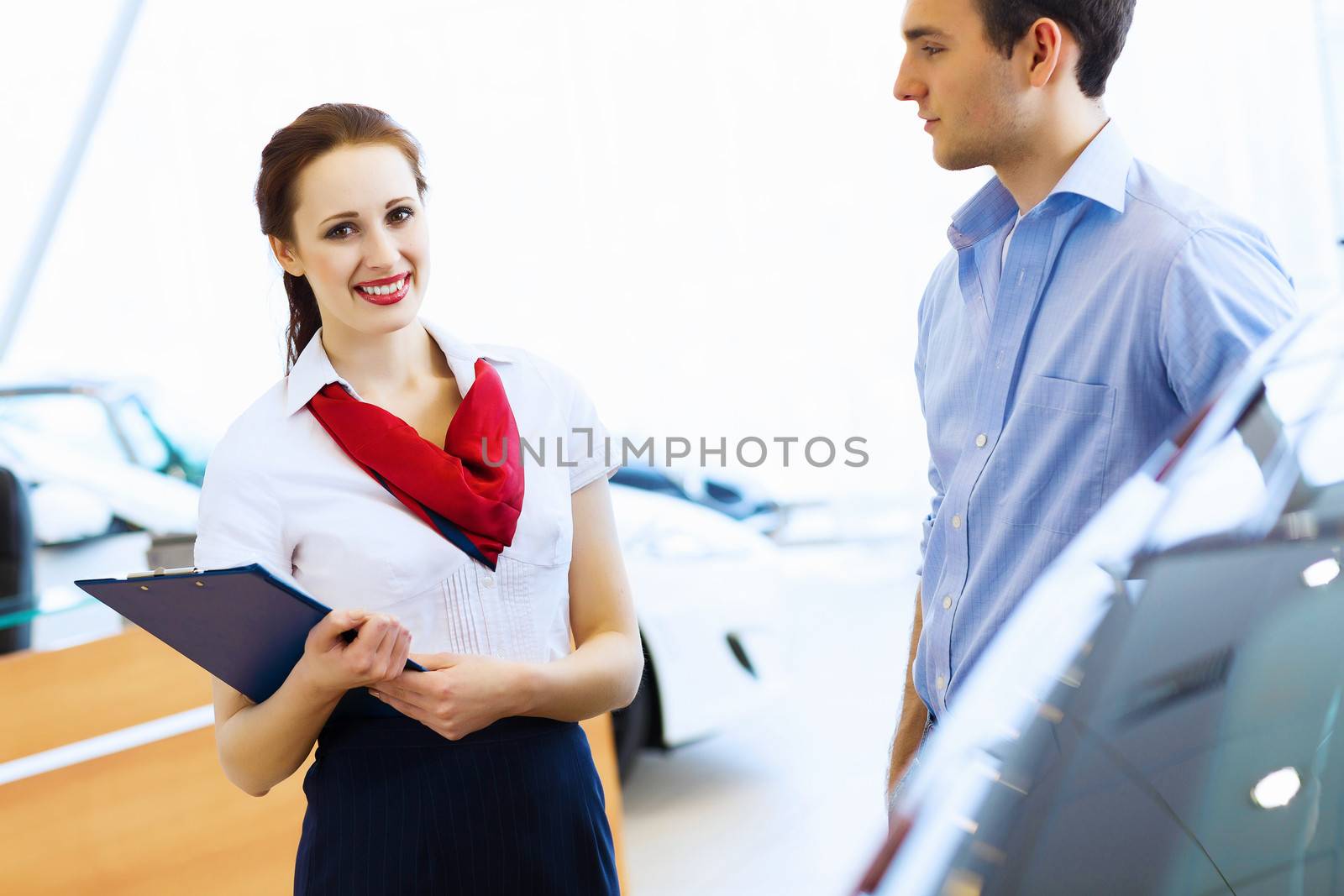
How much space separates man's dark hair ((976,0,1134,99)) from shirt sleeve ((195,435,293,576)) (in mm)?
871

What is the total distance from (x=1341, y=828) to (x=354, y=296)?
945mm

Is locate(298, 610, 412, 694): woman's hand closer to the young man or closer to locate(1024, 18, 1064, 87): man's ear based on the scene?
the young man

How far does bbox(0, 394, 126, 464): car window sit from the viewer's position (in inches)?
95.6

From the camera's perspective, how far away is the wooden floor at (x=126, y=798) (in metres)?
1.67

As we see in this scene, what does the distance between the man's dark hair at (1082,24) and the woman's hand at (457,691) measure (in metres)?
0.82

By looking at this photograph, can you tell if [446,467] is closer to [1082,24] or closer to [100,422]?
→ [1082,24]

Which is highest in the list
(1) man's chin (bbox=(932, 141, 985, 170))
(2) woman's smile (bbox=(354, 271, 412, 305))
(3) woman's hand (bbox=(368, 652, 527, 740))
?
(1) man's chin (bbox=(932, 141, 985, 170))

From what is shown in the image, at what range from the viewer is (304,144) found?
1167 millimetres

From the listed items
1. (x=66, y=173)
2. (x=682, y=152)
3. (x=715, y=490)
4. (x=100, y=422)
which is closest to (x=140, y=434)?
(x=100, y=422)

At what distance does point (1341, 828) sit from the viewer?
694mm

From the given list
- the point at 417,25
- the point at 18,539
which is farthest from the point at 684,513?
the point at 417,25

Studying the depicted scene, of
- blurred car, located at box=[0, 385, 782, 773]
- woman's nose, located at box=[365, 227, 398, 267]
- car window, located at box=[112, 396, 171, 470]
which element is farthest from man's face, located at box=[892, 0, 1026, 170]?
car window, located at box=[112, 396, 171, 470]

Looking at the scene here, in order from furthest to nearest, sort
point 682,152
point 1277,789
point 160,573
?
point 682,152, point 160,573, point 1277,789

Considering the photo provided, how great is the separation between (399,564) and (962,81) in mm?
767
